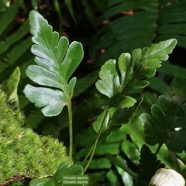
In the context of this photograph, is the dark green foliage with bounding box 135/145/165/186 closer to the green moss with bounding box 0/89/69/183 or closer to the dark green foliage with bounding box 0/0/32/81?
the green moss with bounding box 0/89/69/183

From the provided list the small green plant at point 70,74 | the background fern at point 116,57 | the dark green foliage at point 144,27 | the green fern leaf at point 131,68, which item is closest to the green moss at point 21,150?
the small green plant at point 70,74

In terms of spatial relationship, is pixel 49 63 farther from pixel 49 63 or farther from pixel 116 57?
pixel 116 57

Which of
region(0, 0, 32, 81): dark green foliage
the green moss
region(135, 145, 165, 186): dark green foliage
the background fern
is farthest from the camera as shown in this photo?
region(0, 0, 32, 81): dark green foliage

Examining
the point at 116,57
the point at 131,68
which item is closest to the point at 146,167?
the point at 131,68

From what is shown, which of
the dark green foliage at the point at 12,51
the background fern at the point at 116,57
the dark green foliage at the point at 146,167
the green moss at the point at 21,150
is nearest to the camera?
the green moss at the point at 21,150

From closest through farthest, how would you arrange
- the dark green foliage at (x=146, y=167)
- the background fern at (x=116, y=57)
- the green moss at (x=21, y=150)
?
the green moss at (x=21, y=150), the dark green foliage at (x=146, y=167), the background fern at (x=116, y=57)

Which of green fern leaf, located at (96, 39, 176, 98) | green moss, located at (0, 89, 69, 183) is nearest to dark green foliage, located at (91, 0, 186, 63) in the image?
green fern leaf, located at (96, 39, 176, 98)

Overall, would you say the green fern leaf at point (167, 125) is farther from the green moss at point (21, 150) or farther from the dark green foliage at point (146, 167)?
the green moss at point (21, 150)
